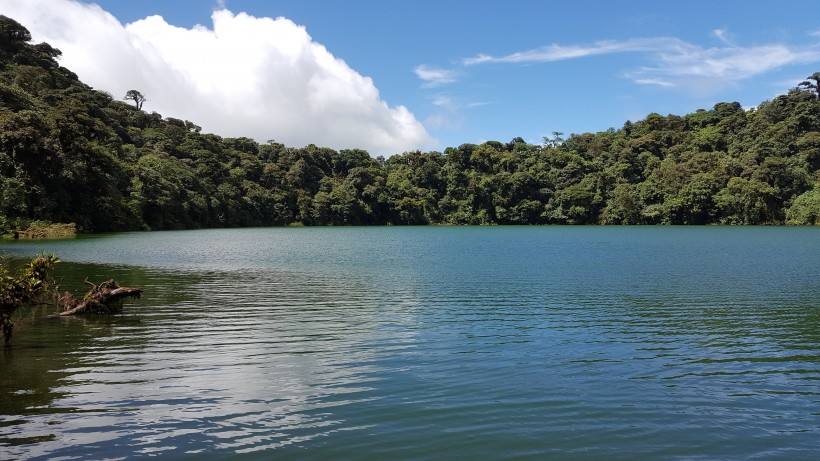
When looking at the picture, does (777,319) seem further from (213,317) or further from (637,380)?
(213,317)

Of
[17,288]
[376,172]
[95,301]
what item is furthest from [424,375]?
[376,172]

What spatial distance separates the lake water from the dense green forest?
37.1 m

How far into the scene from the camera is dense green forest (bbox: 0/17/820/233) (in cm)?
5959

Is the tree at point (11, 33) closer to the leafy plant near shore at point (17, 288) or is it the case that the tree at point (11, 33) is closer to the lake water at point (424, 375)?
the lake water at point (424, 375)

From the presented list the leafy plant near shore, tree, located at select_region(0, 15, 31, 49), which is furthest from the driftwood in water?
tree, located at select_region(0, 15, 31, 49)

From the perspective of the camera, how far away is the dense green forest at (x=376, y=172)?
59594 millimetres

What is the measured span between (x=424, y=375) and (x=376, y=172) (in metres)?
122

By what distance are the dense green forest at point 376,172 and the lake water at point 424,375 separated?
122ft

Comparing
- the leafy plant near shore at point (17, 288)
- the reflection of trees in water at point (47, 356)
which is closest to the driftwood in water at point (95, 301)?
the reflection of trees in water at point (47, 356)

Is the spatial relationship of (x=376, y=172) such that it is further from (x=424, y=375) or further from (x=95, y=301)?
(x=424, y=375)

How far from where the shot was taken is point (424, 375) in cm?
962

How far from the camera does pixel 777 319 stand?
48.8 ft

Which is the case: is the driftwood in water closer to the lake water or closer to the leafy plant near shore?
the lake water

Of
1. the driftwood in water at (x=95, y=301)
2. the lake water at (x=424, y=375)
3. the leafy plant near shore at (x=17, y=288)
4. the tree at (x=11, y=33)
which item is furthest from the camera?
the tree at (x=11, y=33)
